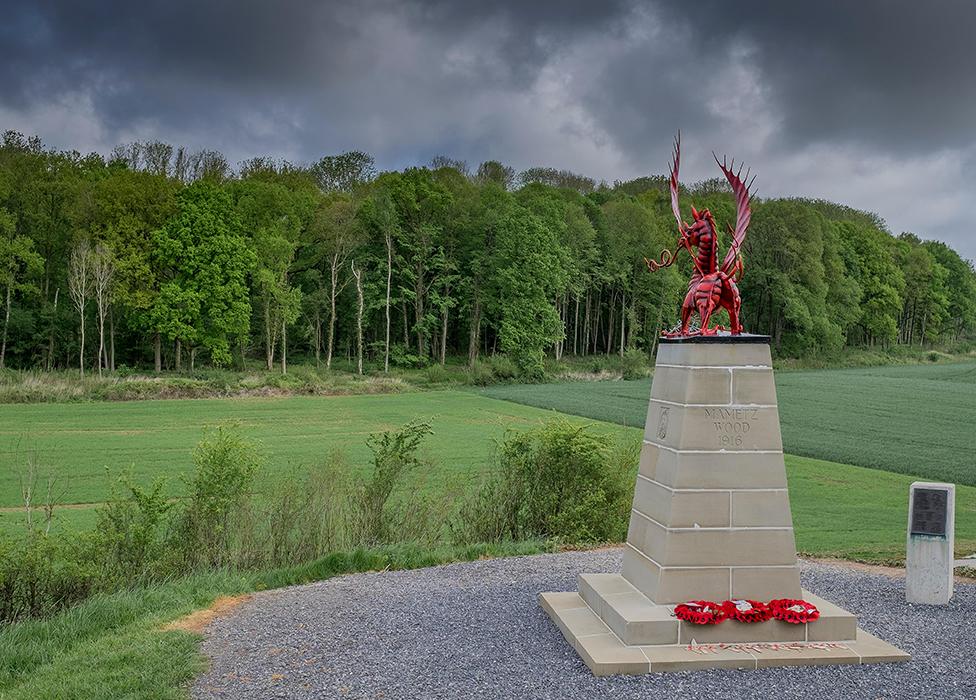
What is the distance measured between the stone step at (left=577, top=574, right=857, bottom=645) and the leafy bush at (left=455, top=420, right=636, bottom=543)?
5292 mm

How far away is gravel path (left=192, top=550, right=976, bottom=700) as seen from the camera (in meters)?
7.34

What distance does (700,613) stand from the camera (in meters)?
8.16

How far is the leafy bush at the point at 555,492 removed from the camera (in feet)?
46.2

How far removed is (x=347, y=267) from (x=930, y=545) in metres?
47.5

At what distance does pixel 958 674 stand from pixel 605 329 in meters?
64.9

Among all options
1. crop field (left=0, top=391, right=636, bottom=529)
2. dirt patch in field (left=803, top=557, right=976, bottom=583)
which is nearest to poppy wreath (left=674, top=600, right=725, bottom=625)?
dirt patch in field (left=803, top=557, right=976, bottom=583)

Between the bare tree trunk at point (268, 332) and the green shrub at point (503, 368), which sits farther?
the green shrub at point (503, 368)

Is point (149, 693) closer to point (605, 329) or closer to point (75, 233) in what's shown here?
point (75, 233)

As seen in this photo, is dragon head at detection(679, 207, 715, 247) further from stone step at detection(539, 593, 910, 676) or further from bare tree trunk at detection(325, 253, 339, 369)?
bare tree trunk at detection(325, 253, 339, 369)

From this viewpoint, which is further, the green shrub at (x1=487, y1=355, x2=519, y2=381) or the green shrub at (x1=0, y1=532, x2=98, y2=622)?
the green shrub at (x1=487, y1=355, x2=519, y2=381)

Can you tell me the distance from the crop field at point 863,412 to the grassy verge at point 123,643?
20.0 m

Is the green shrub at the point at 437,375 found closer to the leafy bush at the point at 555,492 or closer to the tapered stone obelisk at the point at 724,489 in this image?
the leafy bush at the point at 555,492

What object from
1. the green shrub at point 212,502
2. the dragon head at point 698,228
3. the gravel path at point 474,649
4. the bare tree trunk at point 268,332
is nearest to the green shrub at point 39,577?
the green shrub at point 212,502

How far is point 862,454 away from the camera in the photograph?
27.7 metres
